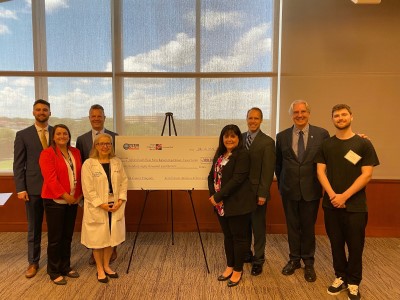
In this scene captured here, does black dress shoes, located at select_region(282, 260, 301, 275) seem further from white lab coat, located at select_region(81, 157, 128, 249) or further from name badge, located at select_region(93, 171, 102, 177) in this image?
name badge, located at select_region(93, 171, 102, 177)

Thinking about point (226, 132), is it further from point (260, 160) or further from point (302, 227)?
point (302, 227)

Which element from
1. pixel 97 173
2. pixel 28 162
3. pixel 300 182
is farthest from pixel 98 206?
pixel 300 182

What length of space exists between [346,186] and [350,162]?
0.20 metres

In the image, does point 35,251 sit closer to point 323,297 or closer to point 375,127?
point 323,297

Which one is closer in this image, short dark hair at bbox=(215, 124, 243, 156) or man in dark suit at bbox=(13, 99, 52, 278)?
short dark hair at bbox=(215, 124, 243, 156)

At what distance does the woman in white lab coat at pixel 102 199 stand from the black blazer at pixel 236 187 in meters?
0.95

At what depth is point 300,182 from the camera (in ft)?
9.18

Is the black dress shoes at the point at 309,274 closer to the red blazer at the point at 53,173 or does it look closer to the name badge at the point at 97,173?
the name badge at the point at 97,173

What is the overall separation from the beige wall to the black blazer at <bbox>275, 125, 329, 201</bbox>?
1.37 m

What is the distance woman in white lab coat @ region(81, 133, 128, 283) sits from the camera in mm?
2701

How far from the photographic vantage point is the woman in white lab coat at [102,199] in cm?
270

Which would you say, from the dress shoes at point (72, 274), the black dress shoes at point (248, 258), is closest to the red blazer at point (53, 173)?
the dress shoes at point (72, 274)

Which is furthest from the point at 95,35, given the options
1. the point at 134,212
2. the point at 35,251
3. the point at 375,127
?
the point at 375,127

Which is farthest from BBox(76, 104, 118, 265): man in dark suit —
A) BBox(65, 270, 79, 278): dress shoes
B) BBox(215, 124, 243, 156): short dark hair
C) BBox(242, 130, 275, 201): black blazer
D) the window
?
BBox(242, 130, 275, 201): black blazer
